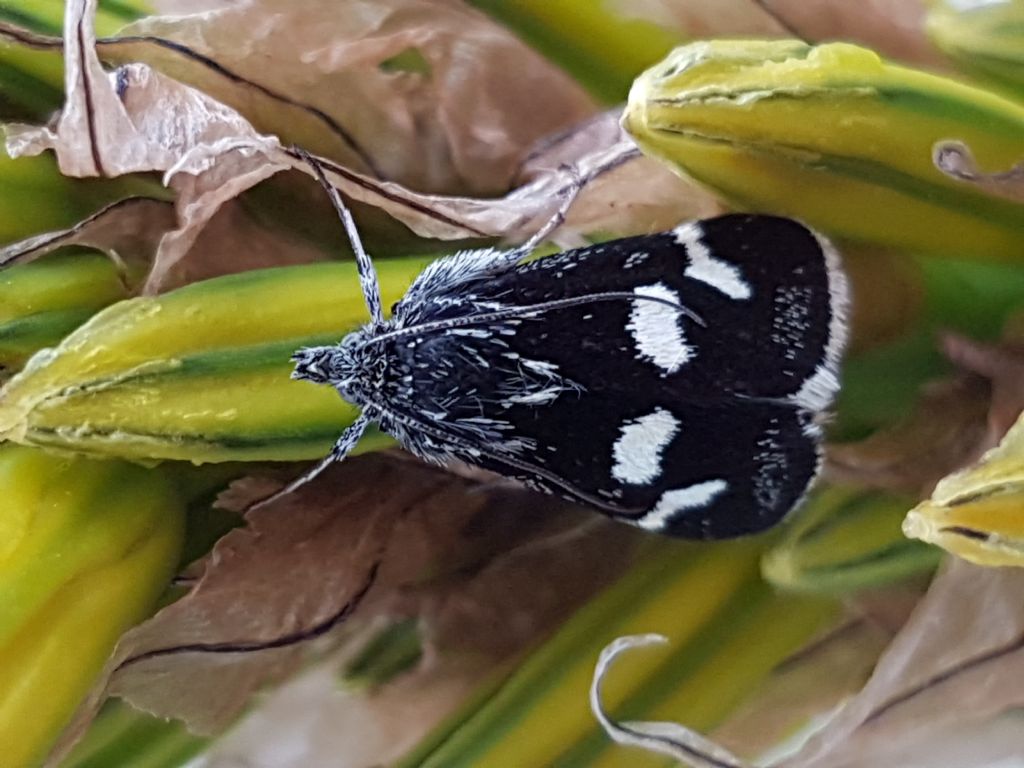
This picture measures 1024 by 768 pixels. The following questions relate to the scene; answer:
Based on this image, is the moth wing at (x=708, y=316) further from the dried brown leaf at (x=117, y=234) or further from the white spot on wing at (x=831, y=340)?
the dried brown leaf at (x=117, y=234)

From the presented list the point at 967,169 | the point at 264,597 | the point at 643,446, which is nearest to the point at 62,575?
the point at 264,597

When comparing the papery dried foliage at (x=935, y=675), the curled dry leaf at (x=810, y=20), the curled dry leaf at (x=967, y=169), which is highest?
the curled dry leaf at (x=810, y=20)

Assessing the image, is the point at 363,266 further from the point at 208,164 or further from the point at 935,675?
the point at 935,675

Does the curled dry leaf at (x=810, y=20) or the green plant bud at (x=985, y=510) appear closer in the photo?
the green plant bud at (x=985, y=510)

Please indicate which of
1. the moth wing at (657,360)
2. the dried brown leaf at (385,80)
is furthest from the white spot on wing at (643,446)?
the dried brown leaf at (385,80)

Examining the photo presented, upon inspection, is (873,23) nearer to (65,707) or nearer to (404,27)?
(404,27)

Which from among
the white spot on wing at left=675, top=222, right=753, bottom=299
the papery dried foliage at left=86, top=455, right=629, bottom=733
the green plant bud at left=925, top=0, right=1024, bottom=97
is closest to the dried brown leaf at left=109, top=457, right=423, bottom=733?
the papery dried foliage at left=86, top=455, right=629, bottom=733

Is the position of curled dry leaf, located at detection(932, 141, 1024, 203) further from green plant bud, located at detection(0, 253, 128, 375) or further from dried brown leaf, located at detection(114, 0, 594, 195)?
green plant bud, located at detection(0, 253, 128, 375)

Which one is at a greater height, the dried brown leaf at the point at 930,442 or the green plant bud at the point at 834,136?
the green plant bud at the point at 834,136
